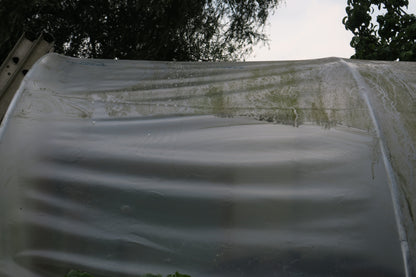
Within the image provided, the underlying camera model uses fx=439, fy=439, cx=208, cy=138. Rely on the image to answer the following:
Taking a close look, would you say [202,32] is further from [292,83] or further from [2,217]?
[2,217]

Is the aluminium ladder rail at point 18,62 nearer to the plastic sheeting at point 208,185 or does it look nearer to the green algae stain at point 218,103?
the plastic sheeting at point 208,185

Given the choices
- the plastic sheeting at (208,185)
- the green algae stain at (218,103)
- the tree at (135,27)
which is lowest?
the plastic sheeting at (208,185)

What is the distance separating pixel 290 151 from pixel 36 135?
141cm

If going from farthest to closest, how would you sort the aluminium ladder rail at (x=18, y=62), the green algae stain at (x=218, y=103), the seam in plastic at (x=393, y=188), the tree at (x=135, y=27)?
the tree at (x=135, y=27) < the aluminium ladder rail at (x=18, y=62) < the green algae stain at (x=218, y=103) < the seam in plastic at (x=393, y=188)

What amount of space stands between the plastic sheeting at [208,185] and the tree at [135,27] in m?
6.15

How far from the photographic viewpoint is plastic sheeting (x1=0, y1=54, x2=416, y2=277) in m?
2.20

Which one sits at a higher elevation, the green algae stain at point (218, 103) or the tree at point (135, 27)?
the tree at point (135, 27)

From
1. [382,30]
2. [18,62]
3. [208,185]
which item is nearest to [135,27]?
[382,30]

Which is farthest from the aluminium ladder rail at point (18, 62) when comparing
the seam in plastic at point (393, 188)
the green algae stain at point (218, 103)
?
the seam in plastic at point (393, 188)

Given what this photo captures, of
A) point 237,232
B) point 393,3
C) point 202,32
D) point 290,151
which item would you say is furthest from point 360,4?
point 237,232

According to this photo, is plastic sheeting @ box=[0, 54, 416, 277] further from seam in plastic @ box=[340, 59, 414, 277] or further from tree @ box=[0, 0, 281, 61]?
tree @ box=[0, 0, 281, 61]

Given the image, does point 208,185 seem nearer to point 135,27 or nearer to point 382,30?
point 382,30

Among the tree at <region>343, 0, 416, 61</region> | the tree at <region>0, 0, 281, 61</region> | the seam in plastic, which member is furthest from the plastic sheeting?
the tree at <region>0, 0, 281, 61</region>

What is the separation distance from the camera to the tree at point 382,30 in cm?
606
